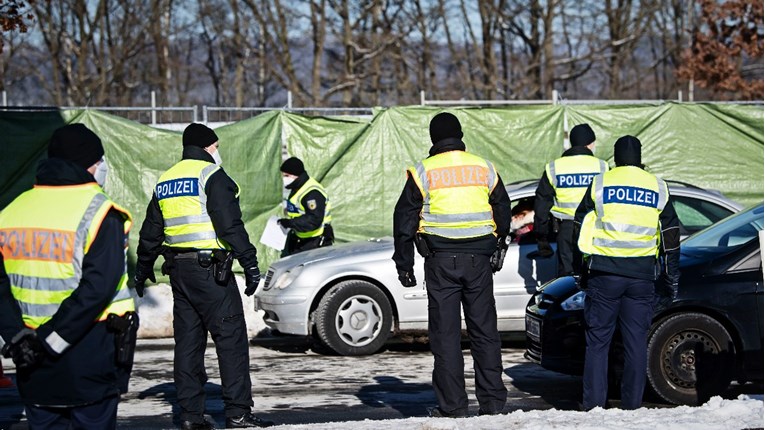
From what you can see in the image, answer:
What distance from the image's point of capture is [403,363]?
34.4 ft

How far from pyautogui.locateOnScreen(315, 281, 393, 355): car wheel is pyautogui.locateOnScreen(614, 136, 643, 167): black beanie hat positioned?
155 inches

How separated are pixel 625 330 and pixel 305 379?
315 centimetres

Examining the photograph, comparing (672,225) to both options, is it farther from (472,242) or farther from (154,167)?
(154,167)

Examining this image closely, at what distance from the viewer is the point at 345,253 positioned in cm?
1116

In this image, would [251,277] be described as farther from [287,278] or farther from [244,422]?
[287,278]

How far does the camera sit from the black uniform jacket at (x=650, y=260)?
24.3ft

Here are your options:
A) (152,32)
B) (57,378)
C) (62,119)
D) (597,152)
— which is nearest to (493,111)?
(597,152)

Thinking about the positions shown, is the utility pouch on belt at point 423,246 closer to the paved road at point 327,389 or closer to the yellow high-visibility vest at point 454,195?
the yellow high-visibility vest at point 454,195

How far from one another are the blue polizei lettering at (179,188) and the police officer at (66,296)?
2.33m

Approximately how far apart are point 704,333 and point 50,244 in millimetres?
5013

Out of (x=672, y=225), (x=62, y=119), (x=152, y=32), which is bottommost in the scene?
(x=672, y=225)

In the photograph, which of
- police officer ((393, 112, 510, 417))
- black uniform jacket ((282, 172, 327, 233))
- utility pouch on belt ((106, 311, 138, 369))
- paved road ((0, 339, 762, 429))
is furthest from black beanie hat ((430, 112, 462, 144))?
black uniform jacket ((282, 172, 327, 233))

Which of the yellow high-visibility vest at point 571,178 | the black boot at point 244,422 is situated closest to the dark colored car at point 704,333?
the yellow high-visibility vest at point 571,178

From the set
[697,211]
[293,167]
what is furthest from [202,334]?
[697,211]
